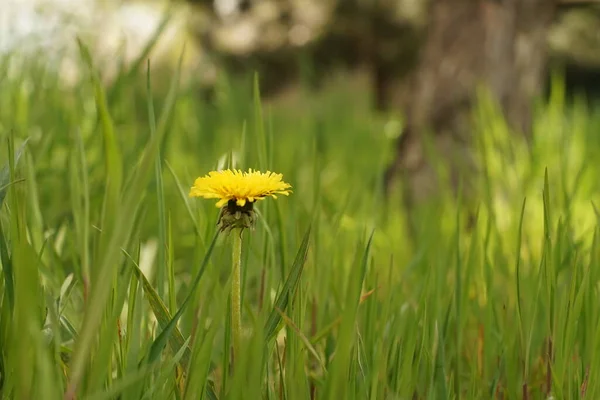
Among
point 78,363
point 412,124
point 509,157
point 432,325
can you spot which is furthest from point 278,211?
point 412,124

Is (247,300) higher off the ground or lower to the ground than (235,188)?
lower

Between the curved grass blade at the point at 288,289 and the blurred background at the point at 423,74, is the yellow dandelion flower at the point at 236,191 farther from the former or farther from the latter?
the blurred background at the point at 423,74

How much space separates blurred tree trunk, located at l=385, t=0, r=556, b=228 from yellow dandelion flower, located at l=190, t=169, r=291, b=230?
5.30 ft

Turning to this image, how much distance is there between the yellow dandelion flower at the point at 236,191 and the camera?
48 centimetres

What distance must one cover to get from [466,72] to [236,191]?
5.88 ft

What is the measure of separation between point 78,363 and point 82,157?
13.8 inches

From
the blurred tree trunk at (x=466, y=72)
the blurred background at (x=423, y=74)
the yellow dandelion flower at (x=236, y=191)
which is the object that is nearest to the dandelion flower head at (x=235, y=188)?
the yellow dandelion flower at (x=236, y=191)

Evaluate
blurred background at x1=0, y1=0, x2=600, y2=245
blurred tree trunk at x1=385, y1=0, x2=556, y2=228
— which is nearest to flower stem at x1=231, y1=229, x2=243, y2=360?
blurred background at x1=0, y1=0, x2=600, y2=245

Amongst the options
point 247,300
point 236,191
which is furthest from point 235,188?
point 247,300

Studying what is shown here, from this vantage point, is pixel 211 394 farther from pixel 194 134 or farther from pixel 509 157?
pixel 194 134

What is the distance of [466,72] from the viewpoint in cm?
214

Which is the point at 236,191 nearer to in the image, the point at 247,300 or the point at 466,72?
the point at 247,300

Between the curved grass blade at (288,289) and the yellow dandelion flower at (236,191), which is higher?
the yellow dandelion flower at (236,191)

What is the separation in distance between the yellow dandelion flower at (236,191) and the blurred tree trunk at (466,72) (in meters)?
1.62
